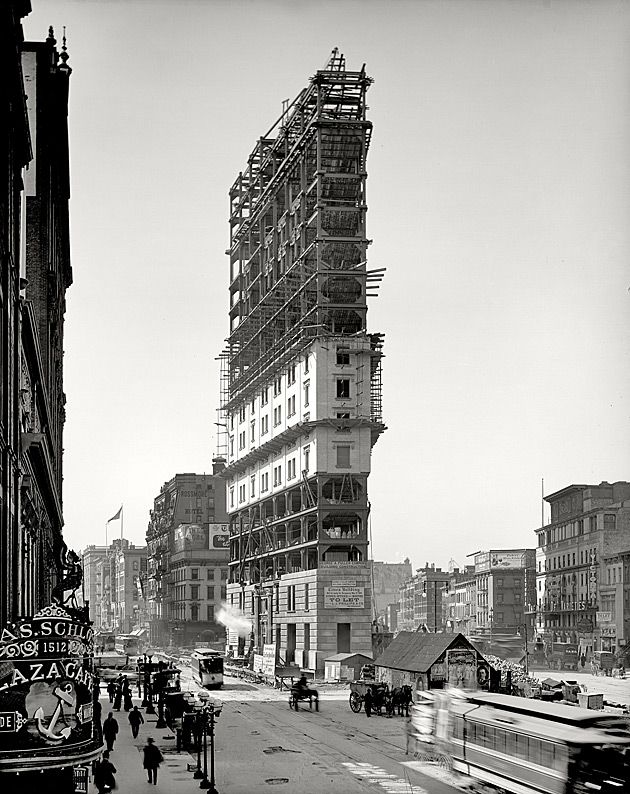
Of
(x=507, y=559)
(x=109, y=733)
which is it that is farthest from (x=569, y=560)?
(x=109, y=733)

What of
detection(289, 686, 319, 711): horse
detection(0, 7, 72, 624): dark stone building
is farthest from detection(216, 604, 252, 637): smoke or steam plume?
detection(289, 686, 319, 711): horse

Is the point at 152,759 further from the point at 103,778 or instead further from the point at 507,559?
the point at 507,559

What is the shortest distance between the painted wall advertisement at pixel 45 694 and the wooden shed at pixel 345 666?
48273 millimetres

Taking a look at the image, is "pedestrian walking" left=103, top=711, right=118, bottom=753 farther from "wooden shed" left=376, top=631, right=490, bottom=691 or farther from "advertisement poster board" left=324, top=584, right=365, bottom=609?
"advertisement poster board" left=324, top=584, right=365, bottom=609

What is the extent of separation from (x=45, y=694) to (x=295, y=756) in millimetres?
20818

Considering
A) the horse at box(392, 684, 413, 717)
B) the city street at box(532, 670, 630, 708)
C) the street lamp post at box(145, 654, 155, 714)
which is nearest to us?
the horse at box(392, 684, 413, 717)

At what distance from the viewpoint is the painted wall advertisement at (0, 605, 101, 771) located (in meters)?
19.0

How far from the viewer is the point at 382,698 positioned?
5350 cm

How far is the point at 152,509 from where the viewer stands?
650ft

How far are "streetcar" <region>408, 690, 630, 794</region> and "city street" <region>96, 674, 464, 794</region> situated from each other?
167 centimetres

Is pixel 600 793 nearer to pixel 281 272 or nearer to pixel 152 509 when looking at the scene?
pixel 281 272

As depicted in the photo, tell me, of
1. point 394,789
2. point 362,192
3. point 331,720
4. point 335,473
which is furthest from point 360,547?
point 394,789

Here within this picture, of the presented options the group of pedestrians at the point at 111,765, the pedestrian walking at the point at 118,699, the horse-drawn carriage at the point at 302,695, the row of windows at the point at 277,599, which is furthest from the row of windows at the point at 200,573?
the group of pedestrians at the point at 111,765

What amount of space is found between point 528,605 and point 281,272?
84.0 metres
